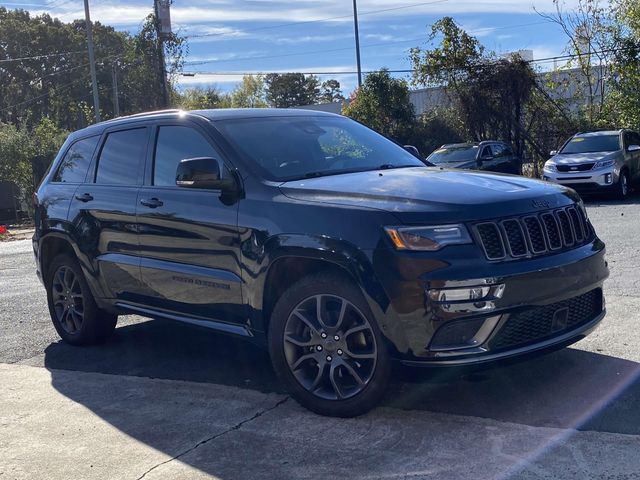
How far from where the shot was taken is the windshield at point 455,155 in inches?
765

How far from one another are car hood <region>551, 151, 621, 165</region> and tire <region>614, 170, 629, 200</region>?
0.48 m

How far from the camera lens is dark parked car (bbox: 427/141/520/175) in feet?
63.2

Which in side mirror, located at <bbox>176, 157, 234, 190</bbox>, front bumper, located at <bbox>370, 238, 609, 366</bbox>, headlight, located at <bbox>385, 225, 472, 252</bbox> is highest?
A: side mirror, located at <bbox>176, 157, 234, 190</bbox>

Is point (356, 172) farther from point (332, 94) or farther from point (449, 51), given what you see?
point (332, 94)

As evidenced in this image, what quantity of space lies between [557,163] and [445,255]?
1481cm

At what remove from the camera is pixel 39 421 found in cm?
502

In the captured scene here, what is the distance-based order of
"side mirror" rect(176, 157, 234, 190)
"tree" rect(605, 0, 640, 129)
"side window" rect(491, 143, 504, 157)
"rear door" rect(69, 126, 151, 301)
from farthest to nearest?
"tree" rect(605, 0, 640, 129) → "side window" rect(491, 143, 504, 157) → "rear door" rect(69, 126, 151, 301) → "side mirror" rect(176, 157, 234, 190)

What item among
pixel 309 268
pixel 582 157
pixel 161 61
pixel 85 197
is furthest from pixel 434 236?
pixel 161 61

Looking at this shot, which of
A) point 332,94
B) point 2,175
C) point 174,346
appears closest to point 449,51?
point 2,175

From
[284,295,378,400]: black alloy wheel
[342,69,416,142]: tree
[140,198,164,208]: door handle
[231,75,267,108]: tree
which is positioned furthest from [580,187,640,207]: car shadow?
[231,75,267,108]: tree

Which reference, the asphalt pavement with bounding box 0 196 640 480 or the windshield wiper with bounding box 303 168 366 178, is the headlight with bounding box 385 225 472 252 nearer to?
the asphalt pavement with bounding box 0 196 640 480

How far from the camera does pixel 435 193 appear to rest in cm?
453

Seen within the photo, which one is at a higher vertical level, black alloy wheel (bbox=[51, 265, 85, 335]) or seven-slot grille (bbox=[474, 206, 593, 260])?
seven-slot grille (bbox=[474, 206, 593, 260])

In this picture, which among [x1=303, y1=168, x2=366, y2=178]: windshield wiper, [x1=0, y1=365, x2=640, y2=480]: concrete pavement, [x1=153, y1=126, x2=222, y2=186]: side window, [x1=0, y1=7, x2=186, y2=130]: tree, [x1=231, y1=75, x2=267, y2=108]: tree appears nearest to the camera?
[x1=0, y1=365, x2=640, y2=480]: concrete pavement
